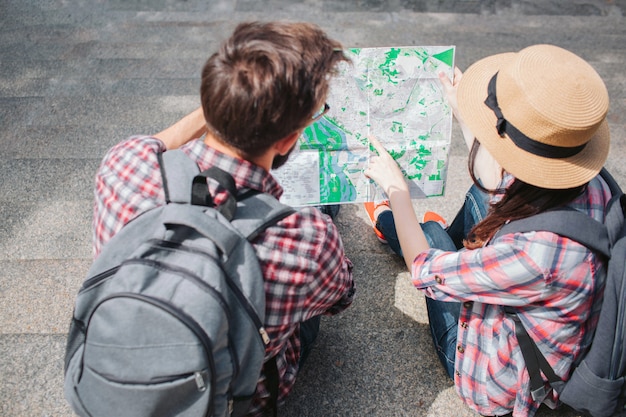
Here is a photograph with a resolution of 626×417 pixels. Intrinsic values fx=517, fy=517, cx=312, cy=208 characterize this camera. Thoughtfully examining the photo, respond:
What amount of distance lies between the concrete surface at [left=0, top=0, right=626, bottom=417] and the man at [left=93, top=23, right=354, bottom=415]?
77 centimetres

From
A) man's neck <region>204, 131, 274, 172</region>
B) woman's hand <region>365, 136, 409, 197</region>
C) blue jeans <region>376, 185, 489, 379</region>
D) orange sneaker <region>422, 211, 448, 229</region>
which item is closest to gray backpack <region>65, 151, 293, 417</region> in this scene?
man's neck <region>204, 131, 274, 172</region>

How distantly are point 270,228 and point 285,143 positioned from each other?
0.29m

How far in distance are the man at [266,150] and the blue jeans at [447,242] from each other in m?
0.69

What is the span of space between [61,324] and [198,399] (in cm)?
126

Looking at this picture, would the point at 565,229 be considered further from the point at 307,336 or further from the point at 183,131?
the point at 183,131

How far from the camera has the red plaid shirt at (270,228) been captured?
1.45 metres

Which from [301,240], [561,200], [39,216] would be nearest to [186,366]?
[301,240]

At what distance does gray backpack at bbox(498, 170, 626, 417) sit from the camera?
5.04ft

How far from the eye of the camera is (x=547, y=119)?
1490mm

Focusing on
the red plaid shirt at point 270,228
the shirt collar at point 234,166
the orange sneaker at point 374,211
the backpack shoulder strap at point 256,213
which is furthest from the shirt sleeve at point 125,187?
the orange sneaker at point 374,211

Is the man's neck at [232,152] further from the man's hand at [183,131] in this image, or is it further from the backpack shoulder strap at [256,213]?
the man's hand at [183,131]

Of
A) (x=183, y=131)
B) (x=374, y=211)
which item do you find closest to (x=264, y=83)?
(x=183, y=131)

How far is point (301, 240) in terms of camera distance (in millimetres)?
1488

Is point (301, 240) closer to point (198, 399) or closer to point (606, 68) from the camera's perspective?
point (198, 399)
